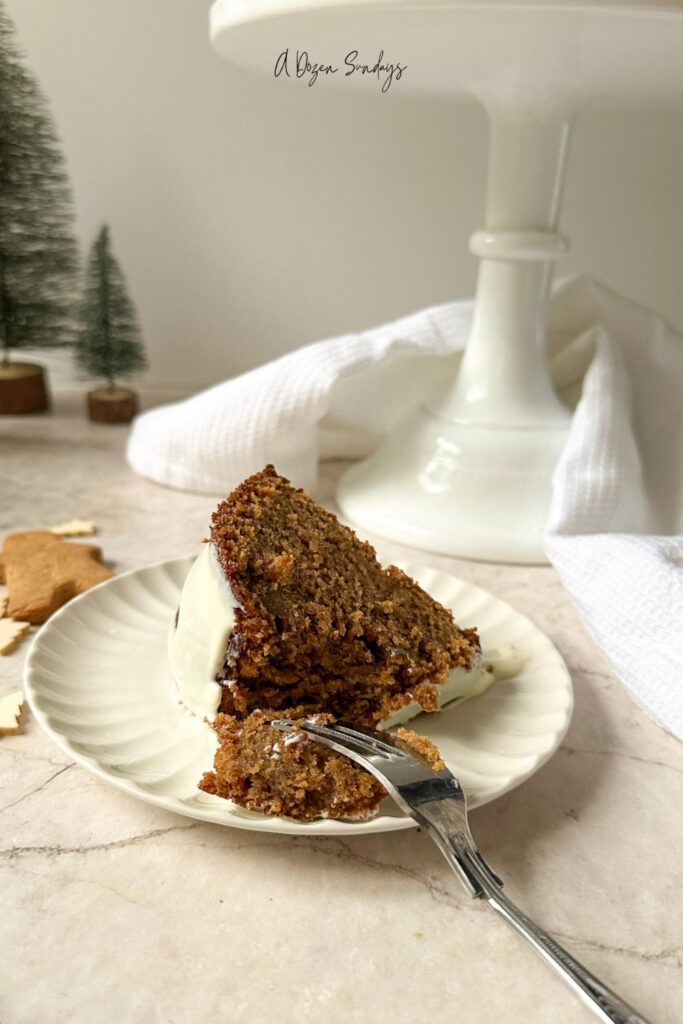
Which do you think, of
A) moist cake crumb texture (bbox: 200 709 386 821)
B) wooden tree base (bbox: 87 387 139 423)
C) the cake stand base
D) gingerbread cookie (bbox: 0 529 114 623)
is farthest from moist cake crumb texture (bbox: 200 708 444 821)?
wooden tree base (bbox: 87 387 139 423)

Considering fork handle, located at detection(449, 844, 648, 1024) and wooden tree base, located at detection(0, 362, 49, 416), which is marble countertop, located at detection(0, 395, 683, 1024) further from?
wooden tree base, located at detection(0, 362, 49, 416)

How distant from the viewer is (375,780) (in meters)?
0.51

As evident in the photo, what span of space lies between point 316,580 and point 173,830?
197mm

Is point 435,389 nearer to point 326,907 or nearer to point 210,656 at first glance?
point 210,656

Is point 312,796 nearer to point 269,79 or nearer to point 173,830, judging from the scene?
point 173,830

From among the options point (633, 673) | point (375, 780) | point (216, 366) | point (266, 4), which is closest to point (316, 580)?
point (375, 780)

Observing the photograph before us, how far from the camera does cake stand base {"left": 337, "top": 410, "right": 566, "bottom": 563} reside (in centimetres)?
95

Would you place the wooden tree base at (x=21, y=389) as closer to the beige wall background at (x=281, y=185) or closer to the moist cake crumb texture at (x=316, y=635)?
the beige wall background at (x=281, y=185)

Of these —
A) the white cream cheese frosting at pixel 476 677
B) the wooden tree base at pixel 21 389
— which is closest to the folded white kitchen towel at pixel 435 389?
the white cream cheese frosting at pixel 476 677

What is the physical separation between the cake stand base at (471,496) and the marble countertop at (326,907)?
0.33m

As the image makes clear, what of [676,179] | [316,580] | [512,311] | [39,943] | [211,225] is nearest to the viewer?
[39,943]

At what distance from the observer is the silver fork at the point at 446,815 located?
409 mm

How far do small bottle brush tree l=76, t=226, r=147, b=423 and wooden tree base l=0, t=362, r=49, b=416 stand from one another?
0.08 metres

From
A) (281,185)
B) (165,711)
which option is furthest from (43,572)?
(281,185)
